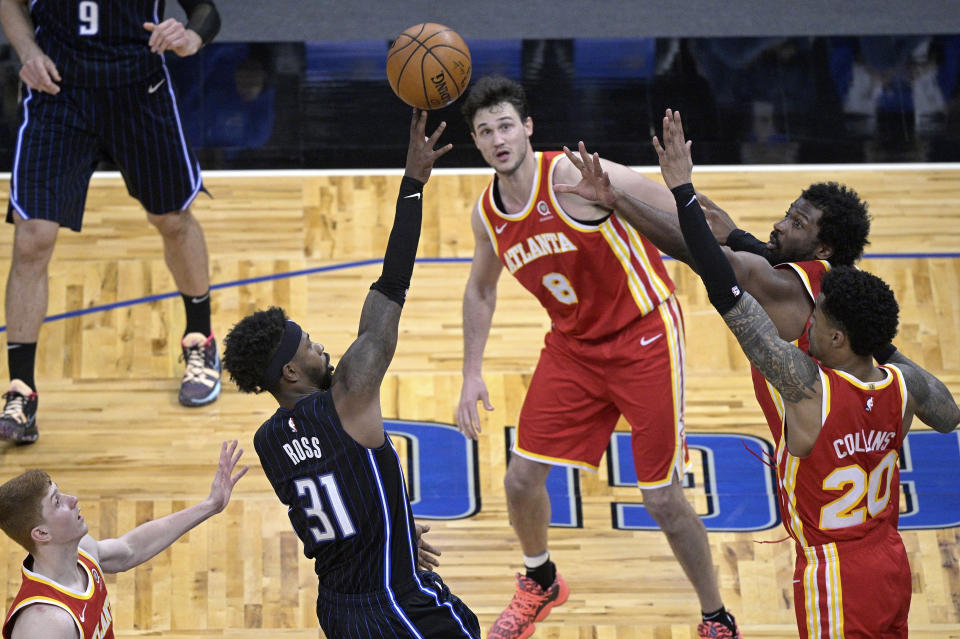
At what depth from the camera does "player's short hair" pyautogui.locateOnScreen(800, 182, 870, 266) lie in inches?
158

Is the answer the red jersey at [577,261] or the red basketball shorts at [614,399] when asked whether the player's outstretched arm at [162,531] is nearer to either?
the red basketball shorts at [614,399]

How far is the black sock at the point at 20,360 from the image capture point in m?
5.62

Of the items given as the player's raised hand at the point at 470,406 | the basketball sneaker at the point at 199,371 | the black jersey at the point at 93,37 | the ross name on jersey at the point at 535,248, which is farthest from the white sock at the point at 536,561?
the black jersey at the point at 93,37

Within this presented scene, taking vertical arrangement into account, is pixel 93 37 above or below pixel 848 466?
above

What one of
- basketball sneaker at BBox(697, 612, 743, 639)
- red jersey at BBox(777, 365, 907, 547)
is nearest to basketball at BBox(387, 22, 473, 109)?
red jersey at BBox(777, 365, 907, 547)

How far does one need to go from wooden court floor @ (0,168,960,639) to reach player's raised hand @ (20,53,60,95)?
4.66ft

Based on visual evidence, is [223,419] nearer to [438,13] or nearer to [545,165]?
[545,165]

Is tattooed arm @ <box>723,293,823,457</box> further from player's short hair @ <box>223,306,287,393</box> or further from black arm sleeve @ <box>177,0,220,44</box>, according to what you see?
black arm sleeve @ <box>177,0,220,44</box>

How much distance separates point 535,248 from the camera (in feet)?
15.7

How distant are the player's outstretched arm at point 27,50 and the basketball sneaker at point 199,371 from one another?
138 centimetres

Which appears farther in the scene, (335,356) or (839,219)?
(335,356)

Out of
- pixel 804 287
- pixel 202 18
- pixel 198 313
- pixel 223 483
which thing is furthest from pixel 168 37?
pixel 804 287

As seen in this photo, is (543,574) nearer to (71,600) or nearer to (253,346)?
(253,346)

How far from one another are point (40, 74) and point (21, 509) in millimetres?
2558
